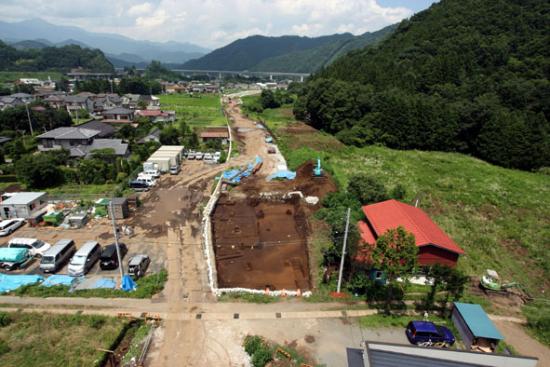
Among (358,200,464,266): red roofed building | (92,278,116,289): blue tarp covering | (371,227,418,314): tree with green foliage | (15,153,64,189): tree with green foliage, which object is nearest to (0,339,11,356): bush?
(92,278,116,289): blue tarp covering

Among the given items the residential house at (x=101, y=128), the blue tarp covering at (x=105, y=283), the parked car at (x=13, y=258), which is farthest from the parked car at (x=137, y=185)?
the residential house at (x=101, y=128)

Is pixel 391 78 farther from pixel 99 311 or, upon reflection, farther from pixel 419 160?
pixel 99 311

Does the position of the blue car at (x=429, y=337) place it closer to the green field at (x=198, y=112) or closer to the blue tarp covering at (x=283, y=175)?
the blue tarp covering at (x=283, y=175)

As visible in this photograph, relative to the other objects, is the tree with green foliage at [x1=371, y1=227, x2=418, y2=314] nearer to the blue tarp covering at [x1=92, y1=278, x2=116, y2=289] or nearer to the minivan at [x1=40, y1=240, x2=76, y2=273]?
the blue tarp covering at [x1=92, y1=278, x2=116, y2=289]

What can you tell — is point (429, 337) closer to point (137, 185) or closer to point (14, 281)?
point (14, 281)

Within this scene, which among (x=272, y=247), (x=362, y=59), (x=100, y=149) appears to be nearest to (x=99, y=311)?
(x=272, y=247)

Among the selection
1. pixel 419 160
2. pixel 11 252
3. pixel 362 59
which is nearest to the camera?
pixel 11 252
